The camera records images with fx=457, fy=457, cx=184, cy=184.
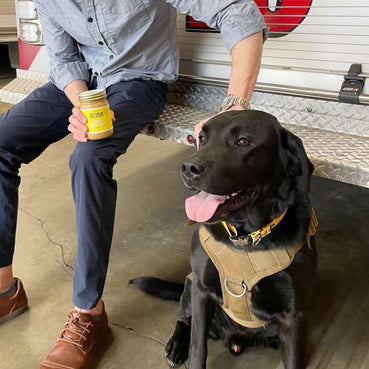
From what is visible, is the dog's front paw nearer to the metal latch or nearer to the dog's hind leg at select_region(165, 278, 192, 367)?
the dog's hind leg at select_region(165, 278, 192, 367)

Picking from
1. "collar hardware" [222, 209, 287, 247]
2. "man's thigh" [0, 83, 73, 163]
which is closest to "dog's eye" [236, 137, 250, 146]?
"collar hardware" [222, 209, 287, 247]

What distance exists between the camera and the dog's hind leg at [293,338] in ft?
4.91

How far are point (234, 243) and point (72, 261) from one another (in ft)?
3.89

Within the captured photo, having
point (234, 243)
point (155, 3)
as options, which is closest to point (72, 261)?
point (234, 243)

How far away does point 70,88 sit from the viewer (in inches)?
81.7

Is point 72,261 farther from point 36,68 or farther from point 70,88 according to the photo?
point 36,68

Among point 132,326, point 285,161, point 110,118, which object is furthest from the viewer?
point 132,326

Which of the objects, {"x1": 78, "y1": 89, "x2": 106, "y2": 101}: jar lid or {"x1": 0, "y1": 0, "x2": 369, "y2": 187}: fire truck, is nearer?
{"x1": 78, "y1": 89, "x2": 106, "y2": 101}: jar lid

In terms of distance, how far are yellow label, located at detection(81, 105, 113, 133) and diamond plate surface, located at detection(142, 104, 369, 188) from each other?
506 millimetres

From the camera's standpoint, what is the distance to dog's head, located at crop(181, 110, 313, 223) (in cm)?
129

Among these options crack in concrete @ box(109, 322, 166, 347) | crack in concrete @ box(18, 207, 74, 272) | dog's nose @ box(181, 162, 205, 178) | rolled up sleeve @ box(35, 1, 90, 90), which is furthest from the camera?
crack in concrete @ box(18, 207, 74, 272)

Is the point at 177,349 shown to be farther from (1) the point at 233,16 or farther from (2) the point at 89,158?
(1) the point at 233,16

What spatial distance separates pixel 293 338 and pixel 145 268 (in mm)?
990

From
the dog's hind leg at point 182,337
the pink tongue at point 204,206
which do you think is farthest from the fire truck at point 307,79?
the dog's hind leg at point 182,337
